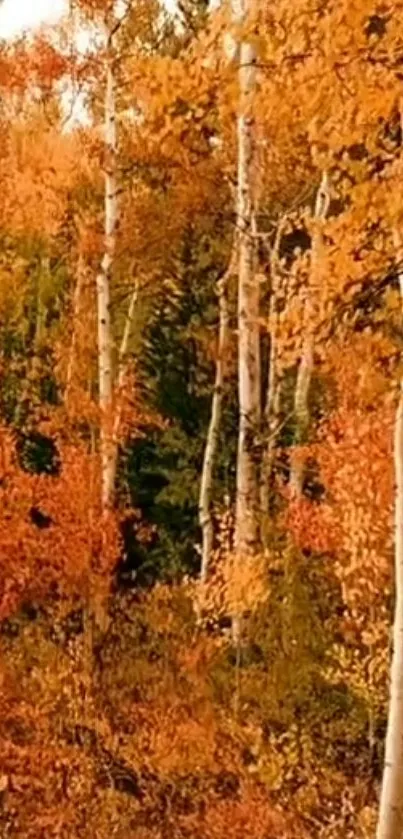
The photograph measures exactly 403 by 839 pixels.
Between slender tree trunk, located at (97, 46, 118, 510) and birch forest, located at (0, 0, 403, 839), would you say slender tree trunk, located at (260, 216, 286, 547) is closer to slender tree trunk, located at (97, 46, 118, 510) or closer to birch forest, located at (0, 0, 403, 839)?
birch forest, located at (0, 0, 403, 839)

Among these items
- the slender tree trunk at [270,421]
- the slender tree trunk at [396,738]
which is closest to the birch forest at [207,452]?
the slender tree trunk at [396,738]

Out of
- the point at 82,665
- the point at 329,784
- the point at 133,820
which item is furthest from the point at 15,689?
the point at 329,784

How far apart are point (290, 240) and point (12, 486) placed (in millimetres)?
8252

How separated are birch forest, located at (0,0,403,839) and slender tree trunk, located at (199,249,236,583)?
0.08 metres

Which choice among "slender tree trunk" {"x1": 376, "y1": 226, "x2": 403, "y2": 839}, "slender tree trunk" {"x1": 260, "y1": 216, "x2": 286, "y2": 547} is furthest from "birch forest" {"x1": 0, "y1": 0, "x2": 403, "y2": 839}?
"slender tree trunk" {"x1": 260, "y1": 216, "x2": 286, "y2": 547}

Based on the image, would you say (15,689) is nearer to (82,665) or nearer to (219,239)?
(82,665)

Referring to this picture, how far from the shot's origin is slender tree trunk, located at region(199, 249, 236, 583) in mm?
15383

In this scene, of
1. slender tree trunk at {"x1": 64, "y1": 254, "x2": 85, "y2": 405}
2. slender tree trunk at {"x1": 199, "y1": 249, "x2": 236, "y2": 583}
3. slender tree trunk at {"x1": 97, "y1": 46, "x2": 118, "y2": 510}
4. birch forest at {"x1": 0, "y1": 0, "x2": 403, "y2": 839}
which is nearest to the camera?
birch forest at {"x1": 0, "y1": 0, "x2": 403, "y2": 839}

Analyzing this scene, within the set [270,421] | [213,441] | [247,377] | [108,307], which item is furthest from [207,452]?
[247,377]

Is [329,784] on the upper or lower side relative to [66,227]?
lower

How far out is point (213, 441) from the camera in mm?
16016

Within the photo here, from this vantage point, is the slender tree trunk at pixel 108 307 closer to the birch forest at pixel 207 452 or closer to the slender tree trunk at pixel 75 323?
the birch forest at pixel 207 452

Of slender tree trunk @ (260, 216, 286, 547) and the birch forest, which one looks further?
slender tree trunk @ (260, 216, 286, 547)

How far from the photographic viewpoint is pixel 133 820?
12.3 metres
